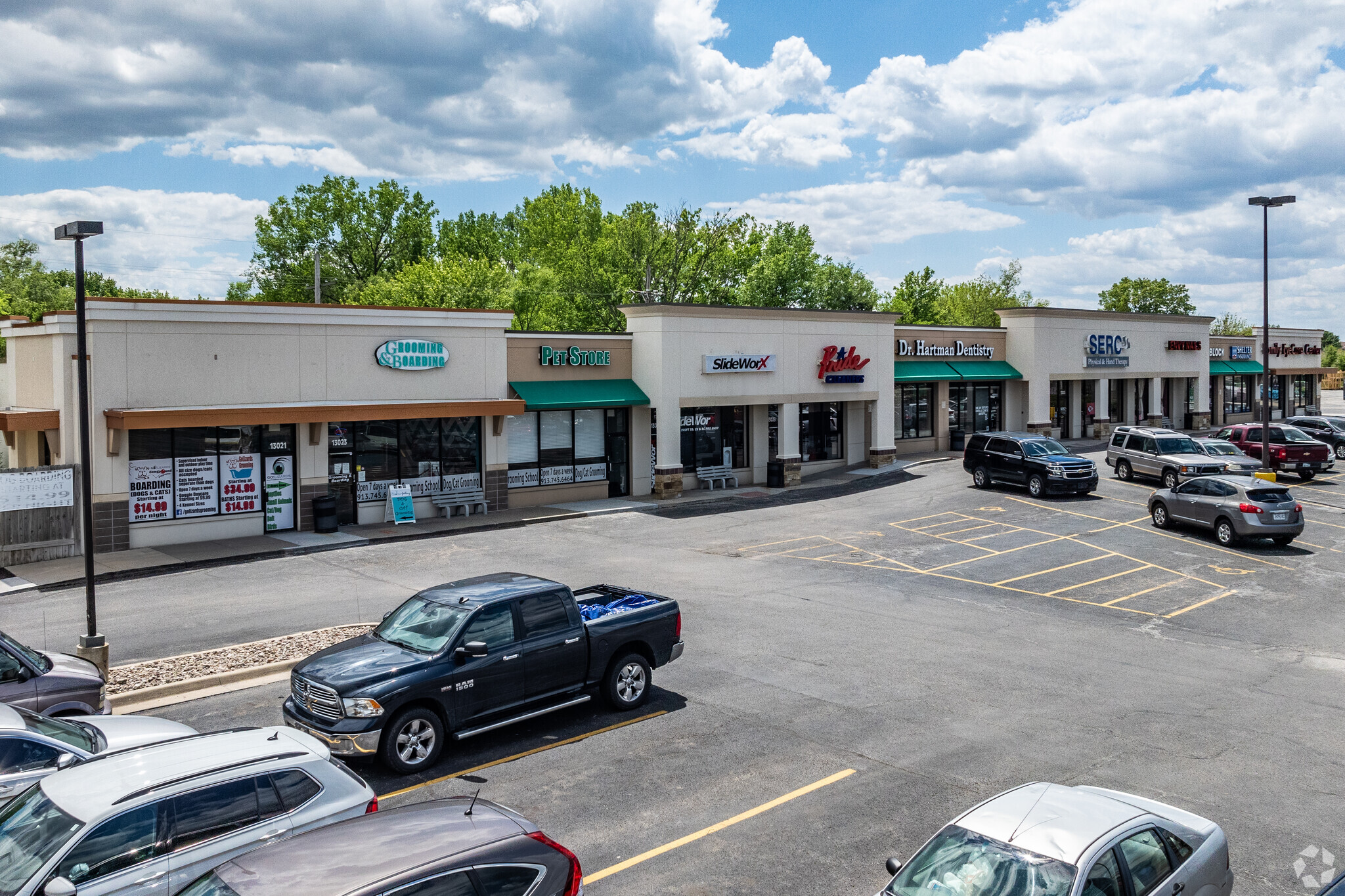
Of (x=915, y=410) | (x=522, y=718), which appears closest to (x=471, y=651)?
(x=522, y=718)

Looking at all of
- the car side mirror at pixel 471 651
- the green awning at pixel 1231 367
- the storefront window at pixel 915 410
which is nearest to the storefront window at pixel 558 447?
the storefront window at pixel 915 410

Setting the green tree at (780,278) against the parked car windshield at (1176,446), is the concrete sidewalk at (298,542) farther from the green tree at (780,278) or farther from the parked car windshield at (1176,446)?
the green tree at (780,278)

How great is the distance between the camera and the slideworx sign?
27.6m

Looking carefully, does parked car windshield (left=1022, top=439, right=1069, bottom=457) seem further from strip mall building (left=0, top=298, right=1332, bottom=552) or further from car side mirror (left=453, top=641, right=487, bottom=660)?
car side mirror (left=453, top=641, right=487, bottom=660)

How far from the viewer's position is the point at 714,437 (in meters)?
36.0

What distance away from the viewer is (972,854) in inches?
251

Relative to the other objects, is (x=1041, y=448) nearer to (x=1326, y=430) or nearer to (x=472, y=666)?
(x=1326, y=430)

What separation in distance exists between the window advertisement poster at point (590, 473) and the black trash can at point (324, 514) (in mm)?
8318

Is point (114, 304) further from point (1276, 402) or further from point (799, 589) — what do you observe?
point (1276, 402)

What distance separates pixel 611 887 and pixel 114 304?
20879 mm

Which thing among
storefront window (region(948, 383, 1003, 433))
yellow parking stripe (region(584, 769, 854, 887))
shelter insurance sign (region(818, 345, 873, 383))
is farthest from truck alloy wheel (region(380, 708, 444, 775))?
storefront window (region(948, 383, 1003, 433))

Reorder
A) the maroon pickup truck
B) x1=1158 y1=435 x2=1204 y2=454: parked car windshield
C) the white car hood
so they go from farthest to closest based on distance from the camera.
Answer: the maroon pickup truck < x1=1158 y1=435 x2=1204 y2=454: parked car windshield < the white car hood

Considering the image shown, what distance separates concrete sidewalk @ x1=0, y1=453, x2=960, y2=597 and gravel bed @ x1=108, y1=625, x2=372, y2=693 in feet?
24.9

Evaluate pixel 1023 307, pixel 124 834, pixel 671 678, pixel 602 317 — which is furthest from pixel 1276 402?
pixel 124 834
